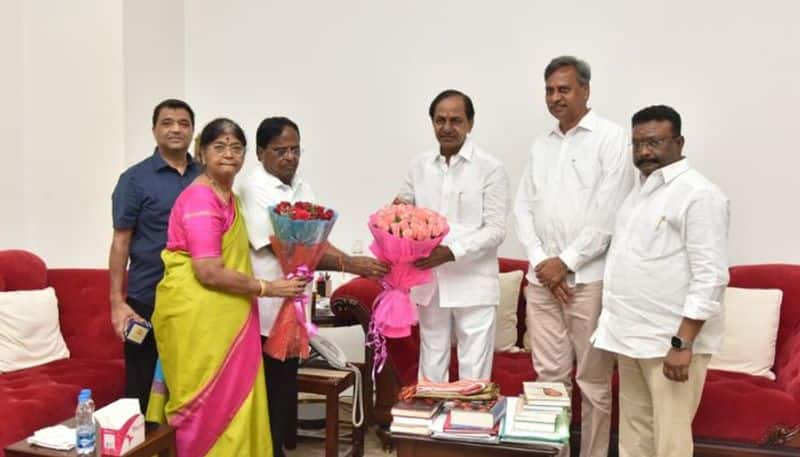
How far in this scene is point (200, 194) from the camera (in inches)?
93.2

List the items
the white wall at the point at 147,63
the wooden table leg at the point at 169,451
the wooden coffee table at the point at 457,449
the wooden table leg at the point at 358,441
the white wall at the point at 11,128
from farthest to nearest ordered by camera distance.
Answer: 1. the white wall at the point at 147,63
2. the white wall at the point at 11,128
3. the wooden table leg at the point at 358,441
4. the wooden table leg at the point at 169,451
5. the wooden coffee table at the point at 457,449

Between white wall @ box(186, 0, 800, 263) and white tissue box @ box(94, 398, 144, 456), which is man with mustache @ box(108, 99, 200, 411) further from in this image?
white wall @ box(186, 0, 800, 263)

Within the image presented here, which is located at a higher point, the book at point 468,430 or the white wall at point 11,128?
the white wall at point 11,128

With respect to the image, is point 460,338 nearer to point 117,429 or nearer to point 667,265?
point 667,265

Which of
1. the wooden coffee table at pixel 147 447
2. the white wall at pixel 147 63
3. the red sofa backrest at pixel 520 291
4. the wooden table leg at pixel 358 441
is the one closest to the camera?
the wooden coffee table at pixel 147 447

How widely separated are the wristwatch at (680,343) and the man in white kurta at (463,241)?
80 cm

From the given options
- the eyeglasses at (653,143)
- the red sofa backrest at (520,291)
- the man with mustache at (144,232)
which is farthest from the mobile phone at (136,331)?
the eyeglasses at (653,143)

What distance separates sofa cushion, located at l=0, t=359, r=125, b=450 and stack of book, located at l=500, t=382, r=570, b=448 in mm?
1806

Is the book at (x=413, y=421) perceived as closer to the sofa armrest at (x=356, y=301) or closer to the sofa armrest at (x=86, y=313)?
the sofa armrest at (x=356, y=301)

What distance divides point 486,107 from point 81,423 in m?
2.75

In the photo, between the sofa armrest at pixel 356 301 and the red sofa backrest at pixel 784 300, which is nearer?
the red sofa backrest at pixel 784 300

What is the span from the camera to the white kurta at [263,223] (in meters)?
2.60

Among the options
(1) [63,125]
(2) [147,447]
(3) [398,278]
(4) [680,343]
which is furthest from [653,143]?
(1) [63,125]

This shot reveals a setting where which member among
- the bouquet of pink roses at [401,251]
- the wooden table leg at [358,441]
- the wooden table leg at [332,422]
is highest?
the bouquet of pink roses at [401,251]
